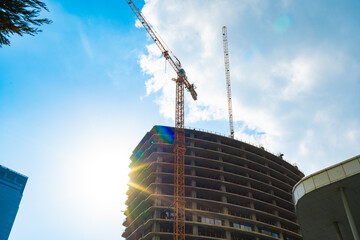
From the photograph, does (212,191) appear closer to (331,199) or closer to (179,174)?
(179,174)

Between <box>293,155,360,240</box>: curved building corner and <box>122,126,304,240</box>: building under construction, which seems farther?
<box>122,126,304,240</box>: building under construction

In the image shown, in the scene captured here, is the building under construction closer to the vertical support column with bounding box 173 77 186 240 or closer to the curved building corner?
the vertical support column with bounding box 173 77 186 240

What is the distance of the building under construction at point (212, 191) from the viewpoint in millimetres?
58094

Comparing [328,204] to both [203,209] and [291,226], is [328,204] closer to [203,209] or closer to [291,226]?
[203,209]

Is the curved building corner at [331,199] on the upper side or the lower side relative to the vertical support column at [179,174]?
lower

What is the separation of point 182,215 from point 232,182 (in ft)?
59.2

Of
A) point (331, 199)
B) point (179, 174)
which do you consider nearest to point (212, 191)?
point (179, 174)

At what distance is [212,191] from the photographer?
6125cm

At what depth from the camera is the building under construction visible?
2287 inches

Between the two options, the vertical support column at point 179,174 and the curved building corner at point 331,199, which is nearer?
the curved building corner at point 331,199

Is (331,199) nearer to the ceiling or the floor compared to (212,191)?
nearer to the floor

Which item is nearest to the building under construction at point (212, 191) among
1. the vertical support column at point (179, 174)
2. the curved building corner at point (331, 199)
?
the vertical support column at point (179, 174)

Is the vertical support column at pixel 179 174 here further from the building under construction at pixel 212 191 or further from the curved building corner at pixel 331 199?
the curved building corner at pixel 331 199

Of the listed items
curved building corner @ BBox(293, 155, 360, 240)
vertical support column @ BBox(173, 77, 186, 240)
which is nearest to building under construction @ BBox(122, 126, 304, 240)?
vertical support column @ BBox(173, 77, 186, 240)
